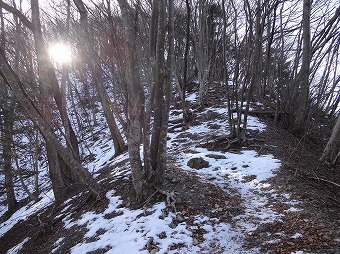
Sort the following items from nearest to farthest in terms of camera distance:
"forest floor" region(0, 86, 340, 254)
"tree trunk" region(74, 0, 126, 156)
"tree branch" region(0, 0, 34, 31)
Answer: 1. "forest floor" region(0, 86, 340, 254)
2. "tree branch" region(0, 0, 34, 31)
3. "tree trunk" region(74, 0, 126, 156)

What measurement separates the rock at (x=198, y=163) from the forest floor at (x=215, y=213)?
0.02m

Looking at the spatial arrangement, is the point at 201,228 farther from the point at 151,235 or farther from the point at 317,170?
the point at 317,170

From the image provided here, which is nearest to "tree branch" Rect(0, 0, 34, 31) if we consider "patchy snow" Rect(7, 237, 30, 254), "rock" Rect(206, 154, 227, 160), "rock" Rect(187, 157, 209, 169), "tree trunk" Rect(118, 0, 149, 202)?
"tree trunk" Rect(118, 0, 149, 202)

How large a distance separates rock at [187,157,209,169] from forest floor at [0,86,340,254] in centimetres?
2

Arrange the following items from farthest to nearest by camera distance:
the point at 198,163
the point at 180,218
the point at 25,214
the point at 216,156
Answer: the point at 25,214 → the point at 216,156 → the point at 198,163 → the point at 180,218

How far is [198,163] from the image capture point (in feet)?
19.2

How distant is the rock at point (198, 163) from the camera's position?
5801 mm

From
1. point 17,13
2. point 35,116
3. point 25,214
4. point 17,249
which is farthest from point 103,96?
point 17,249

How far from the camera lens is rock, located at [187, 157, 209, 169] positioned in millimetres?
5801

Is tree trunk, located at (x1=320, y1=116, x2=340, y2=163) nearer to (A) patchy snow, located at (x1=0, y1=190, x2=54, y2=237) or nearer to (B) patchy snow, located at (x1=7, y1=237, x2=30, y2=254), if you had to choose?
(B) patchy snow, located at (x1=7, y1=237, x2=30, y2=254)

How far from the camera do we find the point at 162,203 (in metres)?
4.08

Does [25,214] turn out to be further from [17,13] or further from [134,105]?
[134,105]

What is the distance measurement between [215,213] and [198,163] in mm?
2096

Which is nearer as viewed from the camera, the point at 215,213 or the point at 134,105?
the point at 215,213
